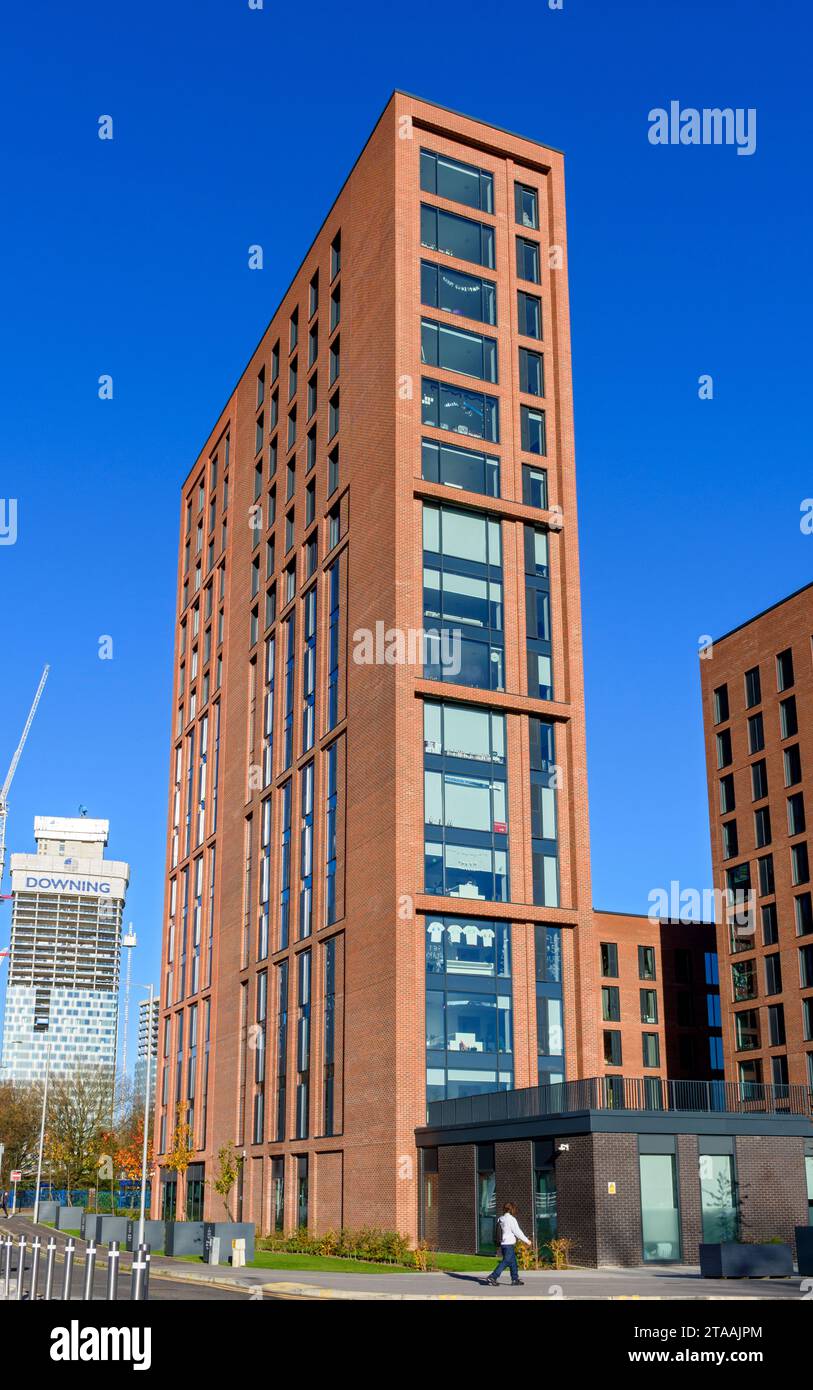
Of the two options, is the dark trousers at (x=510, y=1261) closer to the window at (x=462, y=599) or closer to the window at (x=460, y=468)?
the window at (x=462, y=599)

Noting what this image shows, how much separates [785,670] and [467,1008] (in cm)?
3935

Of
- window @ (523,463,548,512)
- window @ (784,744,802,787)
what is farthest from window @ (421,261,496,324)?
window @ (784,744,802,787)

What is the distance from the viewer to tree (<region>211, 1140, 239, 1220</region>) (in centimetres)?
5950

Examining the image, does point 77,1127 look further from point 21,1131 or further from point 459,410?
point 459,410

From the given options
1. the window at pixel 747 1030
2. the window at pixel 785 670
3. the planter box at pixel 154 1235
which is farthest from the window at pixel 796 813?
the planter box at pixel 154 1235

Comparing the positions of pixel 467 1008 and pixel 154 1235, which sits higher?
pixel 467 1008

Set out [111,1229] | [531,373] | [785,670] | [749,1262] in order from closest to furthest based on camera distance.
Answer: [749,1262] < [111,1229] < [531,373] < [785,670]

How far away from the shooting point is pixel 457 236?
183ft

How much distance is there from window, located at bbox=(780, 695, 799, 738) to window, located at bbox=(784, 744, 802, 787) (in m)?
0.84

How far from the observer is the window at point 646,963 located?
284ft

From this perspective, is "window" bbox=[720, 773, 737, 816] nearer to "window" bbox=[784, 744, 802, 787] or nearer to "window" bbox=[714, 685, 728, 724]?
"window" bbox=[714, 685, 728, 724]

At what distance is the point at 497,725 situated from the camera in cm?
5038

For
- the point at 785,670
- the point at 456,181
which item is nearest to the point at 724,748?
the point at 785,670
